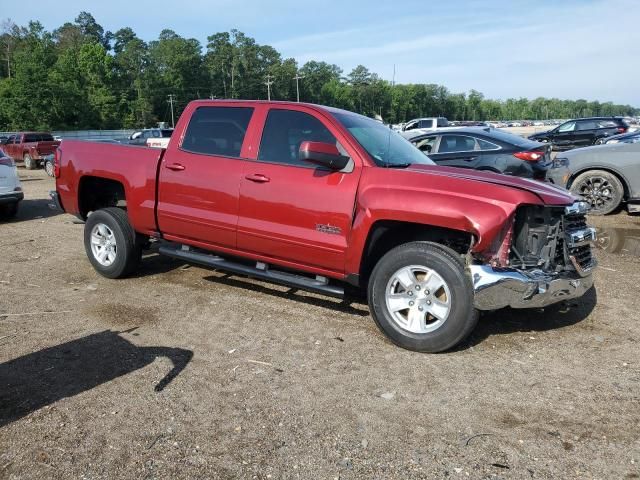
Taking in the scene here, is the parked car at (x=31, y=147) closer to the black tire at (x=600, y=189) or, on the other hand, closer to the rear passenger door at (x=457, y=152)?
the rear passenger door at (x=457, y=152)

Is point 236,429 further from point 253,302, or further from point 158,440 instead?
point 253,302

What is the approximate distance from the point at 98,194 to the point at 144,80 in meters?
98.7

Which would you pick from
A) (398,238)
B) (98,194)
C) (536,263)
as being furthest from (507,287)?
(98,194)

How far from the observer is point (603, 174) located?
9.49 m

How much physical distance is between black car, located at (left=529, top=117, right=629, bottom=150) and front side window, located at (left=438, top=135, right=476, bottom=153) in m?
13.7

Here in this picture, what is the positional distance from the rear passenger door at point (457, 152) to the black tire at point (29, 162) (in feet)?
64.3

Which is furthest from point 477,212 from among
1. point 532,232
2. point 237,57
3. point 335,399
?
point 237,57

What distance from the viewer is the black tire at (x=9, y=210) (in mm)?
10609

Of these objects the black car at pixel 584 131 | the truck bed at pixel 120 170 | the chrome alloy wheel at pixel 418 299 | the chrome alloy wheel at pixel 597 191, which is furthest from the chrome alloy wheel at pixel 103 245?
the black car at pixel 584 131

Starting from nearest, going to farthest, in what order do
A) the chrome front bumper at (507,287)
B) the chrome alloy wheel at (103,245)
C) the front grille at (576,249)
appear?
1. the chrome front bumper at (507,287)
2. the front grille at (576,249)
3. the chrome alloy wheel at (103,245)

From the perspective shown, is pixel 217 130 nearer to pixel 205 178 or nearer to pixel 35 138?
pixel 205 178

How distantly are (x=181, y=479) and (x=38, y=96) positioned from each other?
67578 millimetres

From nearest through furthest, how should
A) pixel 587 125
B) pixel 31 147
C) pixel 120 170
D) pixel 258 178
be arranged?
pixel 258 178 < pixel 120 170 < pixel 587 125 < pixel 31 147

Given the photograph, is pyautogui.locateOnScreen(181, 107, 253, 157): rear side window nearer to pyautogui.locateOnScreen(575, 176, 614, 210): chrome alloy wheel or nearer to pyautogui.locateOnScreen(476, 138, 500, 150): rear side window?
pyautogui.locateOnScreen(476, 138, 500, 150): rear side window
